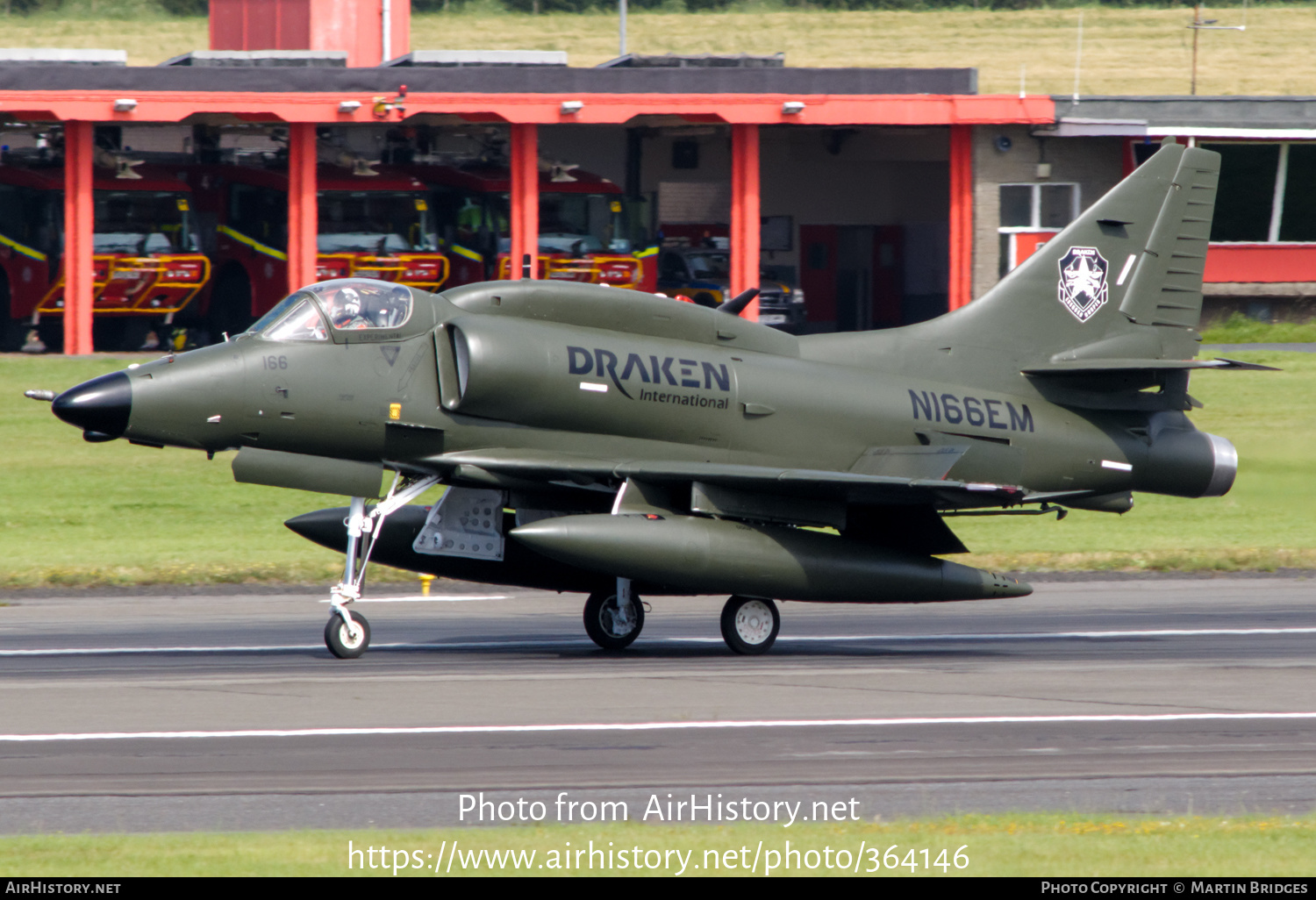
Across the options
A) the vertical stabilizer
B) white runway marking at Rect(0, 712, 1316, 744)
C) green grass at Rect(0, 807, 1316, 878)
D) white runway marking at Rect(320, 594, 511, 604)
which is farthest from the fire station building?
green grass at Rect(0, 807, 1316, 878)

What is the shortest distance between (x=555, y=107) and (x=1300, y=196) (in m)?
20.0

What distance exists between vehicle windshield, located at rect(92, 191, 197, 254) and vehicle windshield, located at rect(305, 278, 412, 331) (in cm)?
2507

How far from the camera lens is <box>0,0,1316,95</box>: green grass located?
81.6 meters

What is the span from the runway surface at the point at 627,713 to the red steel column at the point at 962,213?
23.3 m

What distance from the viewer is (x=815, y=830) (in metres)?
8.56

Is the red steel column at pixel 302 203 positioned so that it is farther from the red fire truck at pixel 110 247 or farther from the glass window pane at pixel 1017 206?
the glass window pane at pixel 1017 206

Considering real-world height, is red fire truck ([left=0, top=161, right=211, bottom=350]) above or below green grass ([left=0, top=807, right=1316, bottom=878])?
above

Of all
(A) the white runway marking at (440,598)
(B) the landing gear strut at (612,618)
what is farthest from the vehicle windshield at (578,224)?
(B) the landing gear strut at (612,618)

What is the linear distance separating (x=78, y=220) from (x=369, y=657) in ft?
82.6

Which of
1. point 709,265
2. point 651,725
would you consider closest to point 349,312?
point 651,725

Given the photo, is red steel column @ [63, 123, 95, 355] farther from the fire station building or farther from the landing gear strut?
the landing gear strut

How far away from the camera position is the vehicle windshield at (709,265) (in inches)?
1732

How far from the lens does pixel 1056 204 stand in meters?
41.7

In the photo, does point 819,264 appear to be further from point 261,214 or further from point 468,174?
point 261,214
